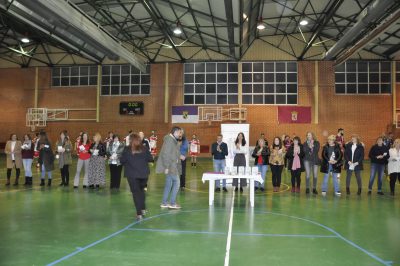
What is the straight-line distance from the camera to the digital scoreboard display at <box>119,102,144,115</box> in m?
25.6

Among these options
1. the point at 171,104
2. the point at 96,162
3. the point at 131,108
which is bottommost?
the point at 96,162

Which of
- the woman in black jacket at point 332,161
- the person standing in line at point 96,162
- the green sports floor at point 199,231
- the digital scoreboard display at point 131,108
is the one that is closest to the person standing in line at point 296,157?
the woman in black jacket at point 332,161

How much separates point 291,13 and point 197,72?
792 centimetres

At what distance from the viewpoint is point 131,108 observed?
25.7 metres

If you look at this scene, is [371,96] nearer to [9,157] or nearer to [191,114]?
[191,114]

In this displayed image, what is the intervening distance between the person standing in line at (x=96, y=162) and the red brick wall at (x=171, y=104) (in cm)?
1486

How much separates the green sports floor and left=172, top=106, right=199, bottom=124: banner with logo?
15921mm

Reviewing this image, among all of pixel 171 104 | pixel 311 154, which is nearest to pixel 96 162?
pixel 311 154

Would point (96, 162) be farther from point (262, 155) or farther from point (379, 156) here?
point (379, 156)

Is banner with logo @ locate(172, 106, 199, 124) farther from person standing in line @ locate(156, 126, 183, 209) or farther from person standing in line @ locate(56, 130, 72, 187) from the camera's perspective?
person standing in line @ locate(156, 126, 183, 209)

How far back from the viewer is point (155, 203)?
8.30 meters

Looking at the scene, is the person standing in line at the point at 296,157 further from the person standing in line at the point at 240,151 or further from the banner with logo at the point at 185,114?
the banner with logo at the point at 185,114

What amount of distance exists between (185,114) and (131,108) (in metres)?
4.07

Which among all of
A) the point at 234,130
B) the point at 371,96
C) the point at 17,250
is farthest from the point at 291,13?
the point at 17,250
